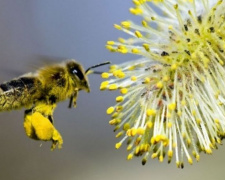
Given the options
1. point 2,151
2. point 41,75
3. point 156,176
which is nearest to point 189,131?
point 41,75

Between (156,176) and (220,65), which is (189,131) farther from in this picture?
(156,176)

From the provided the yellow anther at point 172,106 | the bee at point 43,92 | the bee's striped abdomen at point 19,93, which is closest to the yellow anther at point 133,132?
the yellow anther at point 172,106

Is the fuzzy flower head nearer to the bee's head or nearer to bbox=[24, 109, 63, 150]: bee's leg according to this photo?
the bee's head

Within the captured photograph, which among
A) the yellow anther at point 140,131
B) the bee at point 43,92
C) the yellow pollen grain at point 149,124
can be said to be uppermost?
the bee at point 43,92

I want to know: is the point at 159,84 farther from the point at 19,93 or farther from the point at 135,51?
the point at 19,93

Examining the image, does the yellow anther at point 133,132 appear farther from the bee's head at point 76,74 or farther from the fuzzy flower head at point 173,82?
the bee's head at point 76,74

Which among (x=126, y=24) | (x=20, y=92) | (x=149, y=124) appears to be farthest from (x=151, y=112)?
(x=20, y=92)

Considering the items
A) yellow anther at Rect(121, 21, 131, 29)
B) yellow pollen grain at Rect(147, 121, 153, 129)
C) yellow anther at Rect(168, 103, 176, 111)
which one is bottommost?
yellow pollen grain at Rect(147, 121, 153, 129)

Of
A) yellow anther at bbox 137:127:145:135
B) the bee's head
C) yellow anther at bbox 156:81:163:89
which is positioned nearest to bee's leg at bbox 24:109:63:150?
the bee's head
